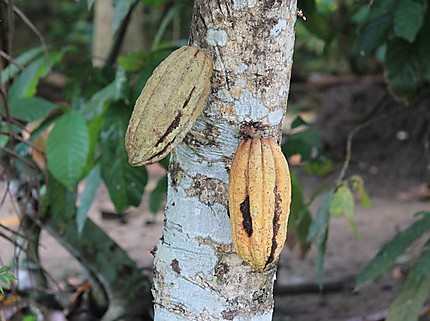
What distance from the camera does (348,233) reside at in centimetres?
394

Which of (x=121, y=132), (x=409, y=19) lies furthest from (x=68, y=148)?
(x=409, y=19)

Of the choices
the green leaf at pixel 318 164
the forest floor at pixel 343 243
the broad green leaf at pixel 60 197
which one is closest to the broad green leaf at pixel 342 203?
the forest floor at pixel 343 243

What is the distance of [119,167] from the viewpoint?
187 cm

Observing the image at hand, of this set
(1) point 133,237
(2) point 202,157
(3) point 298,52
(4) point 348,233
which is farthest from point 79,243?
(3) point 298,52

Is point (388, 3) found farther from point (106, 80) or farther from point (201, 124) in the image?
point (201, 124)

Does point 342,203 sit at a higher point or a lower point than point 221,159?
lower

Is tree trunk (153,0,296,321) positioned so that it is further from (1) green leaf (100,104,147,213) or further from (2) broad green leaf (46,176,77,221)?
(2) broad green leaf (46,176,77,221)

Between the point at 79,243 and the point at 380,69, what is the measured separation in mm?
5077

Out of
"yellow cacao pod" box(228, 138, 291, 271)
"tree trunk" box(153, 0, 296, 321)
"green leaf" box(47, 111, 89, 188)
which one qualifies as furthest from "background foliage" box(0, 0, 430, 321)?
"yellow cacao pod" box(228, 138, 291, 271)

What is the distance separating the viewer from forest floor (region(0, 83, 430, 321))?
297 centimetres

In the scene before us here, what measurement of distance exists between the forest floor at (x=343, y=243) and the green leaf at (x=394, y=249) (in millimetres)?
229

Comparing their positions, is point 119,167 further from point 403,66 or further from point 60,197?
point 403,66

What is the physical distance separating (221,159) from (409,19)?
1.03m

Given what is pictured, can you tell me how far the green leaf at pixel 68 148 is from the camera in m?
1.73
